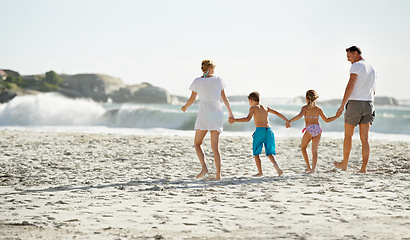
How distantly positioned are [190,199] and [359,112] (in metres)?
3.08

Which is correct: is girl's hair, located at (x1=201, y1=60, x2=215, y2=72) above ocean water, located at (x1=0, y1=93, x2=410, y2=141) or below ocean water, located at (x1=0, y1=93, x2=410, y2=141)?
above

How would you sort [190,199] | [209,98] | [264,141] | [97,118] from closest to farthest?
1. [190,199]
2. [209,98]
3. [264,141]
4. [97,118]

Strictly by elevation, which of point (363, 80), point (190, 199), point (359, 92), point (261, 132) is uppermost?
point (363, 80)

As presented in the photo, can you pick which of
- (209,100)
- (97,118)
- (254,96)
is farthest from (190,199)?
(97,118)

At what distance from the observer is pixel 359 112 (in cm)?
662

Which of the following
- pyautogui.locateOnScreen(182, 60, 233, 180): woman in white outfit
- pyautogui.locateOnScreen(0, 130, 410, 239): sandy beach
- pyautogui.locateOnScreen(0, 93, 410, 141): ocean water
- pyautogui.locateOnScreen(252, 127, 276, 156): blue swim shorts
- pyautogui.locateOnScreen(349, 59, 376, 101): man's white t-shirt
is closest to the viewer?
pyautogui.locateOnScreen(0, 130, 410, 239): sandy beach

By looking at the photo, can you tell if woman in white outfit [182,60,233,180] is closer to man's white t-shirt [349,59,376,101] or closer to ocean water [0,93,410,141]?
man's white t-shirt [349,59,376,101]

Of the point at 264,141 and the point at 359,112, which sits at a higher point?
the point at 359,112

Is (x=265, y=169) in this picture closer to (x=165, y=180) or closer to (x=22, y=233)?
(x=165, y=180)

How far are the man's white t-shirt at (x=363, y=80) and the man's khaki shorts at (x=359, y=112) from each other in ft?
0.24

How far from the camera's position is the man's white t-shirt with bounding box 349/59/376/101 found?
6.57 meters

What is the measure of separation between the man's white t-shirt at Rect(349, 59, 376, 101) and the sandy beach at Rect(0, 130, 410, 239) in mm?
1163

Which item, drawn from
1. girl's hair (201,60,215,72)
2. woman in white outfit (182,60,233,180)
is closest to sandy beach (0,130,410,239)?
woman in white outfit (182,60,233,180)

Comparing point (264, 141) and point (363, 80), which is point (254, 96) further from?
point (363, 80)
